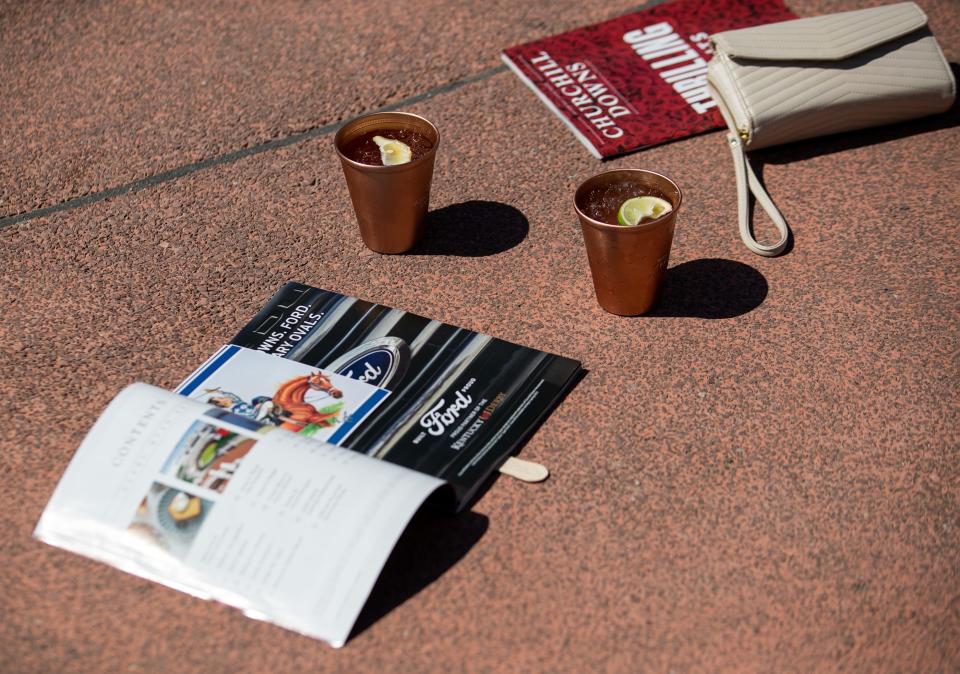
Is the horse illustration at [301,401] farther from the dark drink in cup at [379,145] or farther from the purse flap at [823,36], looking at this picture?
the purse flap at [823,36]

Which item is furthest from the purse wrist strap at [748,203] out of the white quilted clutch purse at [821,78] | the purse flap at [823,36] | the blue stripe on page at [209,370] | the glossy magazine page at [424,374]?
the blue stripe on page at [209,370]

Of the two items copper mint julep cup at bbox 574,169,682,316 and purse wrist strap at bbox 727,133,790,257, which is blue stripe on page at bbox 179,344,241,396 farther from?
purse wrist strap at bbox 727,133,790,257

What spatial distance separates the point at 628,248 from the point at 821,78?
69 cm

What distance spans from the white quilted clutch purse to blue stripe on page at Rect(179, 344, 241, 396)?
974mm

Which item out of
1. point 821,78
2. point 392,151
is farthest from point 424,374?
point 821,78

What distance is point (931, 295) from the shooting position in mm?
1687

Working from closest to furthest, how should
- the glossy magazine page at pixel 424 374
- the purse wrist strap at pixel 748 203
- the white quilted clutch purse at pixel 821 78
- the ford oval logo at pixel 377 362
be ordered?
1. the glossy magazine page at pixel 424 374
2. the ford oval logo at pixel 377 362
3. the purse wrist strap at pixel 748 203
4. the white quilted clutch purse at pixel 821 78

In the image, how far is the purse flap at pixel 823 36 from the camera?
76.0 inches

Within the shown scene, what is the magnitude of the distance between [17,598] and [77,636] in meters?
0.11

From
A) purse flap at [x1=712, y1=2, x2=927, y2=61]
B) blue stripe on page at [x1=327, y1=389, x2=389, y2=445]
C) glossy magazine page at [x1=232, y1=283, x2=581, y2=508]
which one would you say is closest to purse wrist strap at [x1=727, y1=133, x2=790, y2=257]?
purse flap at [x1=712, y1=2, x2=927, y2=61]

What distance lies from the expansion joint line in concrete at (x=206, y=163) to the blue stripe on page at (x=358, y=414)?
0.79m

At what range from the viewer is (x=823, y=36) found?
6.44 feet

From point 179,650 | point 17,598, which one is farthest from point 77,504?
point 179,650

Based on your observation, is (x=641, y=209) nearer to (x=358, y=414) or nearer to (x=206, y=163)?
(x=358, y=414)
